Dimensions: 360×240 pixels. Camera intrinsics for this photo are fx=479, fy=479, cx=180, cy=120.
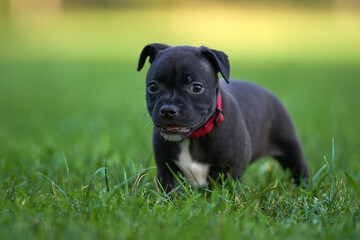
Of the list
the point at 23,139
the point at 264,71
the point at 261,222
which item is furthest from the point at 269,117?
the point at 264,71

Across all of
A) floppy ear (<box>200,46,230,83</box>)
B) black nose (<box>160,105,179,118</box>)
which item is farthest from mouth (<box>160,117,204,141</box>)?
floppy ear (<box>200,46,230,83</box>)

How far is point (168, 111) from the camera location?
360 cm

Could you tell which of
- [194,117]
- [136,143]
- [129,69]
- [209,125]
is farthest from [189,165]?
[129,69]

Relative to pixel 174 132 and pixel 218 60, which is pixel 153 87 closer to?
pixel 174 132

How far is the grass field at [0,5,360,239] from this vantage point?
285 cm

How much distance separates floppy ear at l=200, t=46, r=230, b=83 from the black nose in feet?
1.81

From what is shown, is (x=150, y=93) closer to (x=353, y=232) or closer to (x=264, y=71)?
(x=353, y=232)

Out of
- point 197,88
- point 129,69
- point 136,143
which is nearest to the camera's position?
point 197,88

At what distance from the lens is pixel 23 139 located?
7199mm

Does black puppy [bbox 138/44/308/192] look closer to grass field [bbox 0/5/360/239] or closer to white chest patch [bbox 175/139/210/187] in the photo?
white chest patch [bbox 175/139/210/187]

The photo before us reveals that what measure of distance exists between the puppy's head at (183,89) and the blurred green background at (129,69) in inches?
21.5

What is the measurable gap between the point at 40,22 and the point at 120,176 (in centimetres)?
3367

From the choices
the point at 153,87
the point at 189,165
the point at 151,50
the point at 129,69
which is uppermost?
the point at 151,50

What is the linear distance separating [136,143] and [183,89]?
10.5 feet
